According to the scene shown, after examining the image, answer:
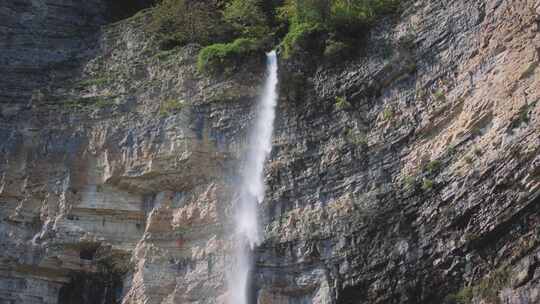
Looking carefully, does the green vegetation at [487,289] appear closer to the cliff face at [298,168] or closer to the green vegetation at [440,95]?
the cliff face at [298,168]

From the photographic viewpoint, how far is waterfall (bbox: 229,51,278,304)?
65.7ft

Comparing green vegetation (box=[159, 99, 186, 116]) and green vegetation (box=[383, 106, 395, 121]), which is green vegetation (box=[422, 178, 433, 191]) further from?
green vegetation (box=[159, 99, 186, 116])

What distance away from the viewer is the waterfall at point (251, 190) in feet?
65.7

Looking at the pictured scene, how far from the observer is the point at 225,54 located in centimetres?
2306

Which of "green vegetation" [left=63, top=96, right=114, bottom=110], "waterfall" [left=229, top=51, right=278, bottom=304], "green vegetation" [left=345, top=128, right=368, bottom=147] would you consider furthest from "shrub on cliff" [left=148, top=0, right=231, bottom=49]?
"green vegetation" [left=345, top=128, right=368, bottom=147]

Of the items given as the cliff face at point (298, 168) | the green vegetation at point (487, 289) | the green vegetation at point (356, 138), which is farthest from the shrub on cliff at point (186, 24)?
the green vegetation at point (487, 289)

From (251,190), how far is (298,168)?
1290 millimetres

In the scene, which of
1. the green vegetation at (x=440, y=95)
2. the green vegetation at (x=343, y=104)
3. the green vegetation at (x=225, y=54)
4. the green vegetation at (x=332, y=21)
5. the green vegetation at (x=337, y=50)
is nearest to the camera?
the green vegetation at (x=440, y=95)

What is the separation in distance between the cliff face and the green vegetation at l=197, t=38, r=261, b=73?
0.40 meters

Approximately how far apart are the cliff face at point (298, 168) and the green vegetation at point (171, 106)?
0.14 feet

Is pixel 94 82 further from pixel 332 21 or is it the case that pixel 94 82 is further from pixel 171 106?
pixel 332 21

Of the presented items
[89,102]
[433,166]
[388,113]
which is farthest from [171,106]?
[433,166]

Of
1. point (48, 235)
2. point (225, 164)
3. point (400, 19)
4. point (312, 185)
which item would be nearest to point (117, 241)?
point (48, 235)

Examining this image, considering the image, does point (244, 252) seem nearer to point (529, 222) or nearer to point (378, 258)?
point (378, 258)
